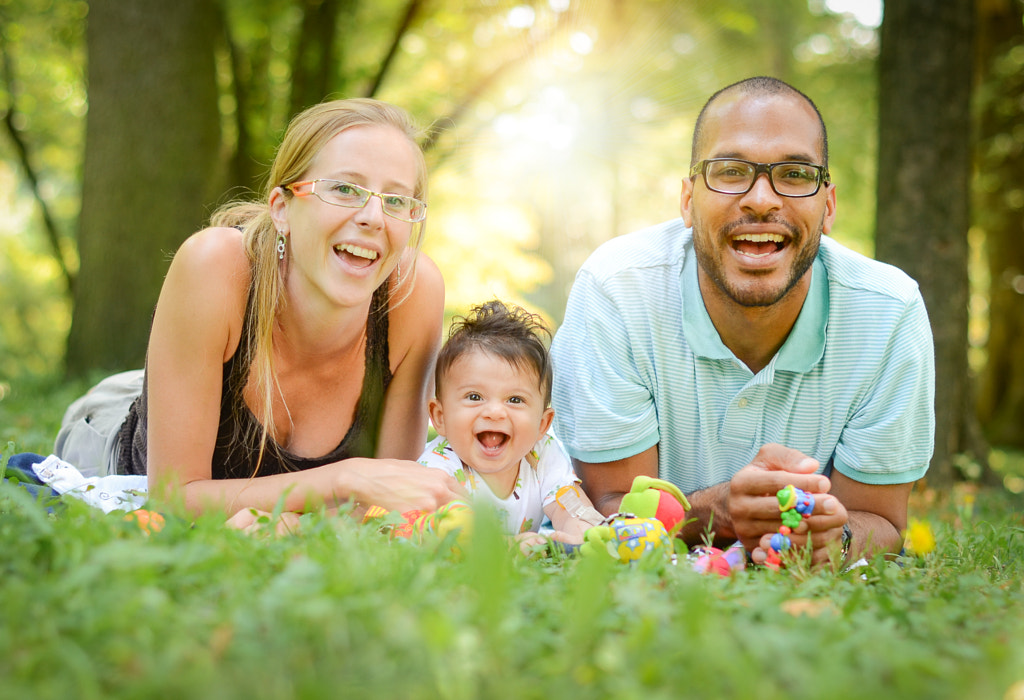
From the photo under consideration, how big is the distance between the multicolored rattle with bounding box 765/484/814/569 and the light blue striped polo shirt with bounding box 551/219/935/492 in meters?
0.64

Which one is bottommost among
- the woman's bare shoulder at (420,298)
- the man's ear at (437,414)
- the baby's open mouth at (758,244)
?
the man's ear at (437,414)

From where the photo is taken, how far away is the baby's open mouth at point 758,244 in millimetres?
3137

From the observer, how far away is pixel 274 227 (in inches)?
124

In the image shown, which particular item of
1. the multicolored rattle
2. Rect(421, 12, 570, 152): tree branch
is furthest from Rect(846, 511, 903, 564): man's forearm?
Rect(421, 12, 570, 152): tree branch

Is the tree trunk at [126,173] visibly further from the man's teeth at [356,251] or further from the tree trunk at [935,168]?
the tree trunk at [935,168]

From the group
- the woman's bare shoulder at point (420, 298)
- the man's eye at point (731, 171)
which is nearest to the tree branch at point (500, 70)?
the woman's bare shoulder at point (420, 298)

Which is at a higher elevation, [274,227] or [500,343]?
[274,227]

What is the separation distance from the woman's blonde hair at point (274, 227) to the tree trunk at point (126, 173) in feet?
14.4

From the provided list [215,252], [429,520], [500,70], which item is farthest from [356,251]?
[500,70]

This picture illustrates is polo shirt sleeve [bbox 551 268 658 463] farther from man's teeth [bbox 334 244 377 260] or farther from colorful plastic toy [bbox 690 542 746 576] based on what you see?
man's teeth [bbox 334 244 377 260]

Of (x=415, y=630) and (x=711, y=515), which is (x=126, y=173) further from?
(x=415, y=630)

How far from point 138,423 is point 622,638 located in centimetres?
276

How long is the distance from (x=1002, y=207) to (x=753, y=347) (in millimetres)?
9560

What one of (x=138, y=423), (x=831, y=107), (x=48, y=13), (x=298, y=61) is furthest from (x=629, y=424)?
(x=831, y=107)
